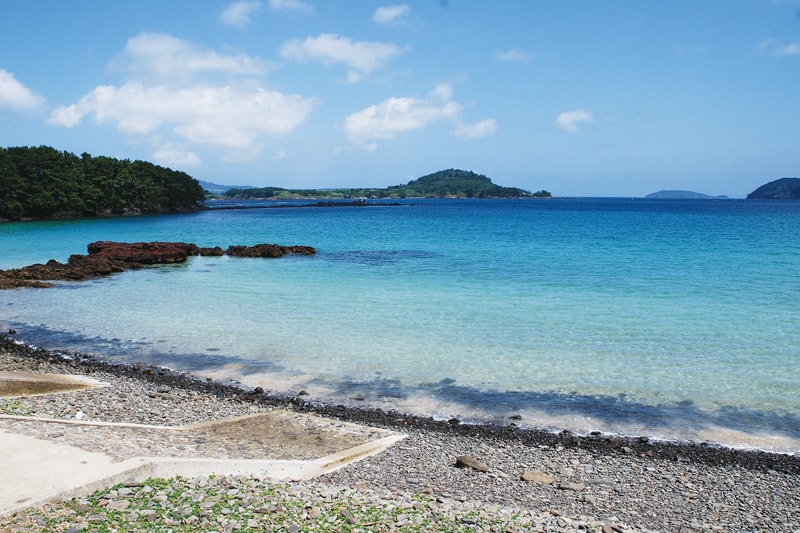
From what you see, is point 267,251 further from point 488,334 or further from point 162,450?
point 162,450

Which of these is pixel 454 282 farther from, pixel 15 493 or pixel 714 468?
pixel 15 493

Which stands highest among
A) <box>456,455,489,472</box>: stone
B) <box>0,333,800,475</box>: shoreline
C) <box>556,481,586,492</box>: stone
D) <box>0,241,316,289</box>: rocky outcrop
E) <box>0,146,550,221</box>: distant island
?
<box>0,146,550,221</box>: distant island

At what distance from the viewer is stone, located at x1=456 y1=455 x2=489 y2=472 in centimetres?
810

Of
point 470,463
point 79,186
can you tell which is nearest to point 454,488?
point 470,463

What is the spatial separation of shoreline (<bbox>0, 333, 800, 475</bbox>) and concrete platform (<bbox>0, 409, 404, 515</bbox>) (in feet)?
Result: 1.99

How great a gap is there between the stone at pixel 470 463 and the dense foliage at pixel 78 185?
7754 cm

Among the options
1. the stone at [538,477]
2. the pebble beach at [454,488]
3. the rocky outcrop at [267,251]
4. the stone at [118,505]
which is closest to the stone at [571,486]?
the pebble beach at [454,488]

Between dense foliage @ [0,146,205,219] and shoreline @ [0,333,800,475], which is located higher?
dense foliage @ [0,146,205,219]

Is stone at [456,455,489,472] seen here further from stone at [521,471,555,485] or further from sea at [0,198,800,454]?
sea at [0,198,800,454]

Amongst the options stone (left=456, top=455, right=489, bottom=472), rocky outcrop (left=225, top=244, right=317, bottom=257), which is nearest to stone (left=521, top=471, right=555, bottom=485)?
stone (left=456, top=455, right=489, bottom=472)

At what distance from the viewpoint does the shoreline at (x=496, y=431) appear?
873 cm

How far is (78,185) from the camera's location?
79.8 meters

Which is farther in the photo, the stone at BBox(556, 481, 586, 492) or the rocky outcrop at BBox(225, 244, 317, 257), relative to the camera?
the rocky outcrop at BBox(225, 244, 317, 257)

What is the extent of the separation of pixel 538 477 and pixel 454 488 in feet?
4.09
